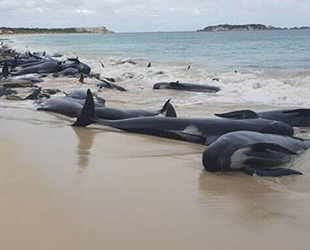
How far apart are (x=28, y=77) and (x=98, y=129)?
1091 cm

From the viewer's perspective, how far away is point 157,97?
44.5ft

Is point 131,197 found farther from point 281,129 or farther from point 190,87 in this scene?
point 190,87

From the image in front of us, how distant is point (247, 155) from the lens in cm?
574

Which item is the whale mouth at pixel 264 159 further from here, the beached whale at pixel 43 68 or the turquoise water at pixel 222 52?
the turquoise water at pixel 222 52

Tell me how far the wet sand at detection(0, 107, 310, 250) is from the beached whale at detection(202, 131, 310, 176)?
134 millimetres

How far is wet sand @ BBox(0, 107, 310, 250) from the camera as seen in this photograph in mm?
3496

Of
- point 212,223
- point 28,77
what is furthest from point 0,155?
point 28,77

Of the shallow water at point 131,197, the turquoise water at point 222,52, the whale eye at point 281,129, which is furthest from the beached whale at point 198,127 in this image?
the turquoise water at point 222,52

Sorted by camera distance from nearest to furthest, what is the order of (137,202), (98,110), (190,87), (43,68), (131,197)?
(137,202), (131,197), (98,110), (190,87), (43,68)

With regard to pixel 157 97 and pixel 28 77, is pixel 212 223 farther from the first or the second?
pixel 28 77

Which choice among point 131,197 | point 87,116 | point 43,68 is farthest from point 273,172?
point 43,68

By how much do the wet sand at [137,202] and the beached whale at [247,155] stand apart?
0.44 ft

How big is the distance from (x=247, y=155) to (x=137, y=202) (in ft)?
6.44

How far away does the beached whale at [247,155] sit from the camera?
552 centimetres
